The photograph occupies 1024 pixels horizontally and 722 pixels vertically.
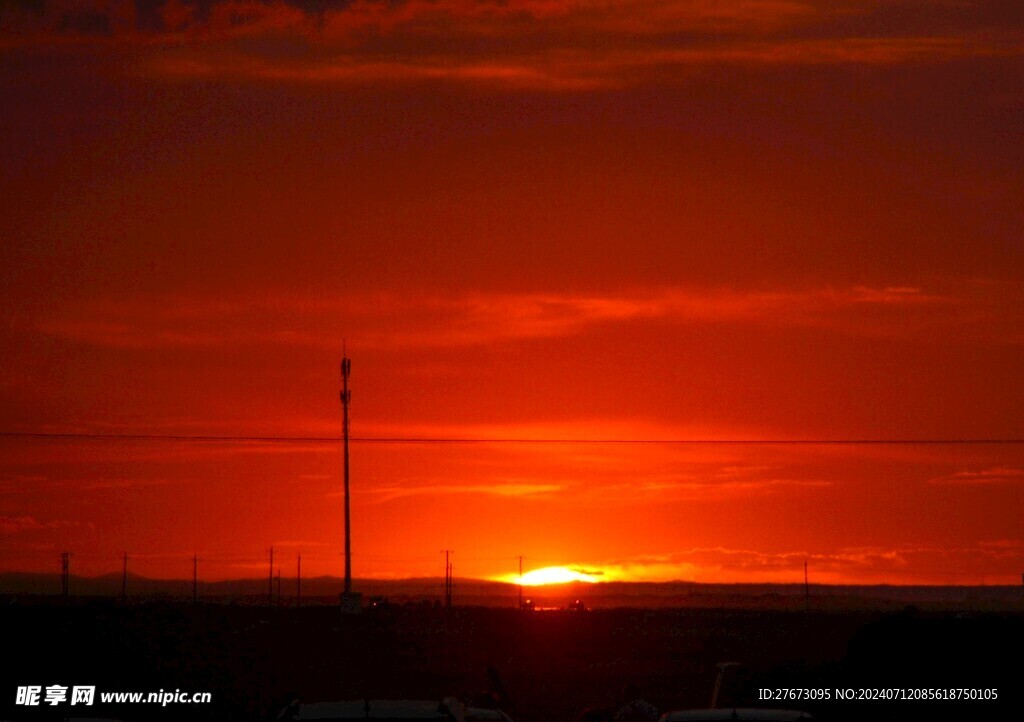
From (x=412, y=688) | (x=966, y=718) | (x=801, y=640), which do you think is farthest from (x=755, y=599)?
(x=966, y=718)

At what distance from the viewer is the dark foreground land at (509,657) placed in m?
17.8

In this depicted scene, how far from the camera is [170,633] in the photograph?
1875 inches

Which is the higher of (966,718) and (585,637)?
(585,637)

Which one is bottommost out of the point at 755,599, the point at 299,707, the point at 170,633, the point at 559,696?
the point at 299,707

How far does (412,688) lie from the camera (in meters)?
41.9

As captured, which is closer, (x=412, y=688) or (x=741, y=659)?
(x=412, y=688)

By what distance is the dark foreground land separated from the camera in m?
17.8

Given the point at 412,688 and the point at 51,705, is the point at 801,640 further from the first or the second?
the point at 51,705

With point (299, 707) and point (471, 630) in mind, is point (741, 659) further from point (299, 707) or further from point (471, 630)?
point (299, 707)

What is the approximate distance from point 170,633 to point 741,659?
19.9 m

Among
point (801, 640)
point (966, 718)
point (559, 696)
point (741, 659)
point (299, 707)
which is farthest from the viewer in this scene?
point (801, 640)

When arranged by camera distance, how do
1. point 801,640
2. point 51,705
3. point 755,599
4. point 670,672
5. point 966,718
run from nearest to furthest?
point 51,705, point 966,718, point 670,672, point 801,640, point 755,599

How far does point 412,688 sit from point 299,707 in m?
27.5

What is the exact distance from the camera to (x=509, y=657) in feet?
174
